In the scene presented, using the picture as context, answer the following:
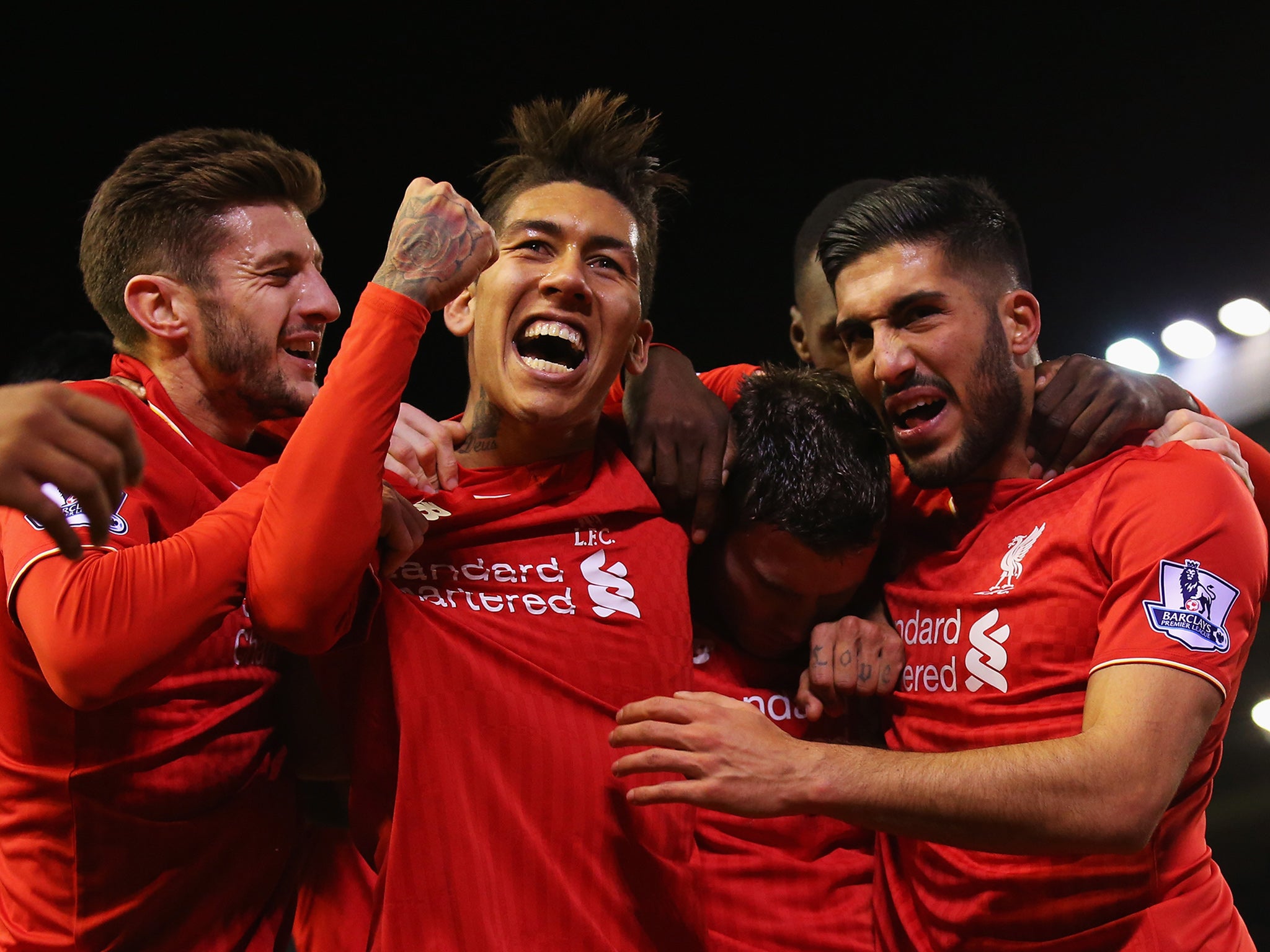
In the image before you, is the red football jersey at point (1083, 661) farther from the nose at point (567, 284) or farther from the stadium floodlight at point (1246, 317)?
the stadium floodlight at point (1246, 317)

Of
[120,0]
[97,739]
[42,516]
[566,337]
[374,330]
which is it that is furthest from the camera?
[120,0]

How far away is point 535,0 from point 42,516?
129 inches

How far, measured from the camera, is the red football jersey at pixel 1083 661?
1.52 meters

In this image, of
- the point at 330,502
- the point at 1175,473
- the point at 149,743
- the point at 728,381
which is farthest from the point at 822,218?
the point at 149,743

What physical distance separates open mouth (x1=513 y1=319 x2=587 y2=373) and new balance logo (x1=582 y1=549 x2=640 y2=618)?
1.02ft

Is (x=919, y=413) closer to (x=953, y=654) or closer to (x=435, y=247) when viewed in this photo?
(x=953, y=654)

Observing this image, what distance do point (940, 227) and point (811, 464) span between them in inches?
21.1

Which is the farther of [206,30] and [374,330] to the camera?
[206,30]

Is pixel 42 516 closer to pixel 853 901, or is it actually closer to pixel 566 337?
pixel 566 337

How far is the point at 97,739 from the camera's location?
1490 mm

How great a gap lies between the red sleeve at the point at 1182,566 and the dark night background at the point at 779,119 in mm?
2711

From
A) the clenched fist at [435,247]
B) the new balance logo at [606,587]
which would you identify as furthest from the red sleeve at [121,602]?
the new balance logo at [606,587]

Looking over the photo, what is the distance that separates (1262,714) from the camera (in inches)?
157

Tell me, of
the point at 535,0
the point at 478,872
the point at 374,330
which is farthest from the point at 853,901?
the point at 535,0
